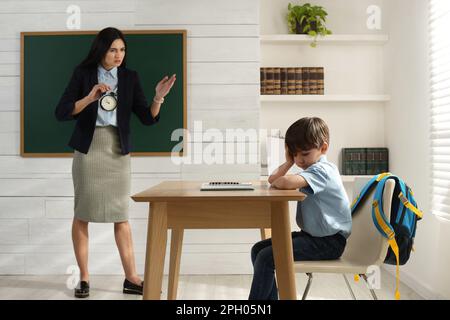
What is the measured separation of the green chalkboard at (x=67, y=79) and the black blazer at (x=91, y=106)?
441 millimetres

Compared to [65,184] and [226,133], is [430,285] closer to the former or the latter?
[226,133]

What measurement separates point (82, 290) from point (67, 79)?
156 centimetres

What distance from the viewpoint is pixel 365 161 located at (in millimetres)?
3986

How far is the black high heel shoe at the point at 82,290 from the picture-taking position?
10.3 ft

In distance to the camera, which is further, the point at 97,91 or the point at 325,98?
the point at 325,98

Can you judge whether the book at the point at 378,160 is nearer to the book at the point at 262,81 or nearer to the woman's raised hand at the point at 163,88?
the book at the point at 262,81

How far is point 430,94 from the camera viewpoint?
3.16 m

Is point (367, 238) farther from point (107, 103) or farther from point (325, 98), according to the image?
point (325, 98)

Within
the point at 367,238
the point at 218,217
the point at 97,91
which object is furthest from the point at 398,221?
the point at 97,91

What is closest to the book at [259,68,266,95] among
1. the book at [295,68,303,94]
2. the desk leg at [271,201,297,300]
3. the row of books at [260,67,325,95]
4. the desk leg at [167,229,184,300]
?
the row of books at [260,67,325,95]

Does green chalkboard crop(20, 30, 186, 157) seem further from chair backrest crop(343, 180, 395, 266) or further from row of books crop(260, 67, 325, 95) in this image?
chair backrest crop(343, 180, 395, 266)

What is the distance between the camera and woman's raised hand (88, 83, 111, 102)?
2.88 meters
